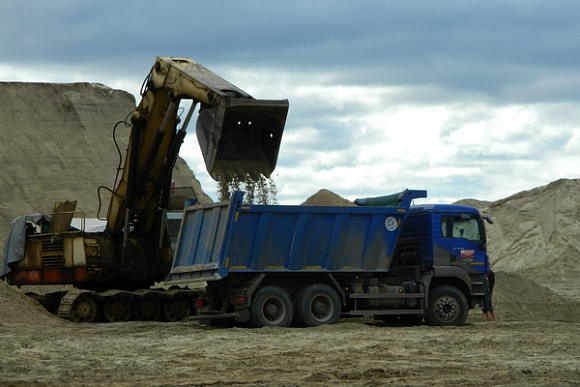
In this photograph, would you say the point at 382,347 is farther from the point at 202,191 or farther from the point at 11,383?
the point at 202,191

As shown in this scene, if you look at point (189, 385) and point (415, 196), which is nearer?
point (189, 385)

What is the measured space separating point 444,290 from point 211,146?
6.12m

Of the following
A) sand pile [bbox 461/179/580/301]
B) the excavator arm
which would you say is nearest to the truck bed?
the excavator arm

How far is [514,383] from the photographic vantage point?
1109 centimetres

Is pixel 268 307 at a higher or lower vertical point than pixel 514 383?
higher

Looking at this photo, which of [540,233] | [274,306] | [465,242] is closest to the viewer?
[274,306]

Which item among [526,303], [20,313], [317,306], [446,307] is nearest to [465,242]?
[446,307]

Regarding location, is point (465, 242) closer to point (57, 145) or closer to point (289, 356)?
point (289, 356)

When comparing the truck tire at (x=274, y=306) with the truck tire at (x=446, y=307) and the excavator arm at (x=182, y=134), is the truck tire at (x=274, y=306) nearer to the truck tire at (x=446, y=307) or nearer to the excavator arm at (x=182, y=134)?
the excavator arm at (x=182, y=134)

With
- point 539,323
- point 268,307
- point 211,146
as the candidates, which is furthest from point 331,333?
point 539,323

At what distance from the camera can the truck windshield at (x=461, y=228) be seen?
67.9 ft

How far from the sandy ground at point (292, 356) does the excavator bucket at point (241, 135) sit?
3.00 meters

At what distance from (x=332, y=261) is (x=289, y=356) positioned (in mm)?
5757

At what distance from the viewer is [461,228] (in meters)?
20.9
